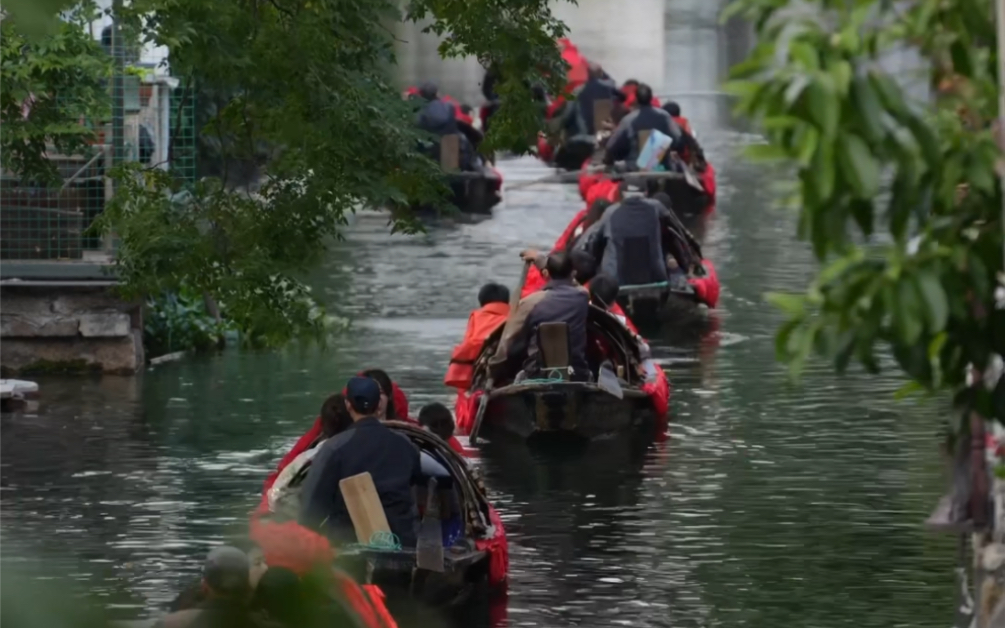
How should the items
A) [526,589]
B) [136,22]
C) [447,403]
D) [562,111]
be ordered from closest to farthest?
[136,22]
[526,589]
[447,403]
[562,111]

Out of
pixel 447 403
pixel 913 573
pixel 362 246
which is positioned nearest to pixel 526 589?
pixel 913 573

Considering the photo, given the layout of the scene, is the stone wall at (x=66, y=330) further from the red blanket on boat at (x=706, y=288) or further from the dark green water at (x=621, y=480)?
the red blanket on boat at (x=706, y=288)

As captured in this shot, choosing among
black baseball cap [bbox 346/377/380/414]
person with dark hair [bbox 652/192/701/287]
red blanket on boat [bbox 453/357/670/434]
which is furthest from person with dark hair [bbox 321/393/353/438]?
person with dark hair [bbox 652/192/701/287]

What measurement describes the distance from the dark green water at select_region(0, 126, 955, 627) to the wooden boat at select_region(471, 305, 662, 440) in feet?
0.93

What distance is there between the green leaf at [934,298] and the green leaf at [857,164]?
1.34 ft

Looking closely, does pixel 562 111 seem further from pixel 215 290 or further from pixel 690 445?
pixel 215 290

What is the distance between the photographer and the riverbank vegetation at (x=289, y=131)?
11453 millimetres

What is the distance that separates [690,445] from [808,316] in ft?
42.2

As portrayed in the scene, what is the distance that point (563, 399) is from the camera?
16969mm

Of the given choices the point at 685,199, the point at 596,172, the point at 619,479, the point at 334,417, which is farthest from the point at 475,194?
the point at 334,417

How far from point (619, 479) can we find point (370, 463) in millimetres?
5190

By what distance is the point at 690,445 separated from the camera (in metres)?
17.3

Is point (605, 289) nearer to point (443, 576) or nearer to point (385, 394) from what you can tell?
point (385, 394)

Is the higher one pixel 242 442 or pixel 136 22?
pixel 136 22
